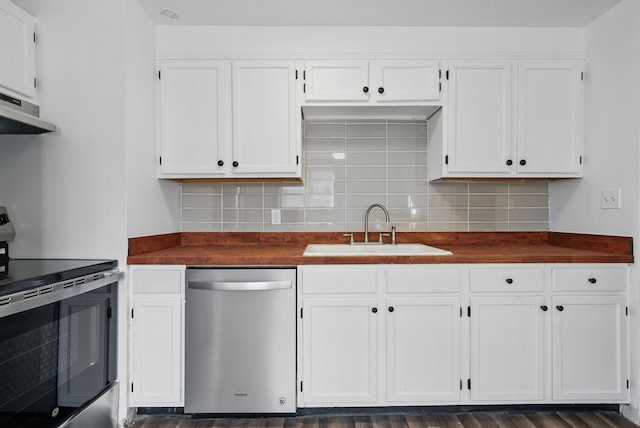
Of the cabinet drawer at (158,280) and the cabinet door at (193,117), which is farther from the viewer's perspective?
the cabinet door at (193,117)

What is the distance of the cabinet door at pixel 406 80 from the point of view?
91.3 inches

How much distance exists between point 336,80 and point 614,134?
5.27 feet

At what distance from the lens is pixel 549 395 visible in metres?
2.03

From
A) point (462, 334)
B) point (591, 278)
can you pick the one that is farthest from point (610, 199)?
point (462, 334)

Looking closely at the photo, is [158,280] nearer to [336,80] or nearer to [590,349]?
[336,80]

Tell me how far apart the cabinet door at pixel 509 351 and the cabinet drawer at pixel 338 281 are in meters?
0.62

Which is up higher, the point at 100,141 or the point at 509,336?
the point at 100,141

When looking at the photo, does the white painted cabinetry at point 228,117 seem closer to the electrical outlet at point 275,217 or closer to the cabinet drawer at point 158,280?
the electrical outlet at point 275,217

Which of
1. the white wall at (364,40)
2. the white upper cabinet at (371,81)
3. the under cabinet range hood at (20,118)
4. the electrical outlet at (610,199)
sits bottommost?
the electrical outlet at (610,199)

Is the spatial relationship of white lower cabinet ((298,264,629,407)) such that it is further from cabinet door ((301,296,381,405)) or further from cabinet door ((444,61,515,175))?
cabinet door ((444,61,515,175))

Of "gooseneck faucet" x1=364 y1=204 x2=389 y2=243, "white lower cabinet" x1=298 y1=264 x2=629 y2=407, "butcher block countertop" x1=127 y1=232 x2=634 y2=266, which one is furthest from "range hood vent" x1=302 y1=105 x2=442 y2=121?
"white lower cabinet" x1=298 y1=264 x2=629 y2=407

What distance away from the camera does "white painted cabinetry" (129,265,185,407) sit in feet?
6.53

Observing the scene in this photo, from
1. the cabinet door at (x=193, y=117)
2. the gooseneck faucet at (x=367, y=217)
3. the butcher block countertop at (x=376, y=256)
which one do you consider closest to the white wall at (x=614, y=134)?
the butcher block countertop at (x=376, y=256)

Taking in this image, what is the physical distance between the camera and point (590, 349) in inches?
80.1
